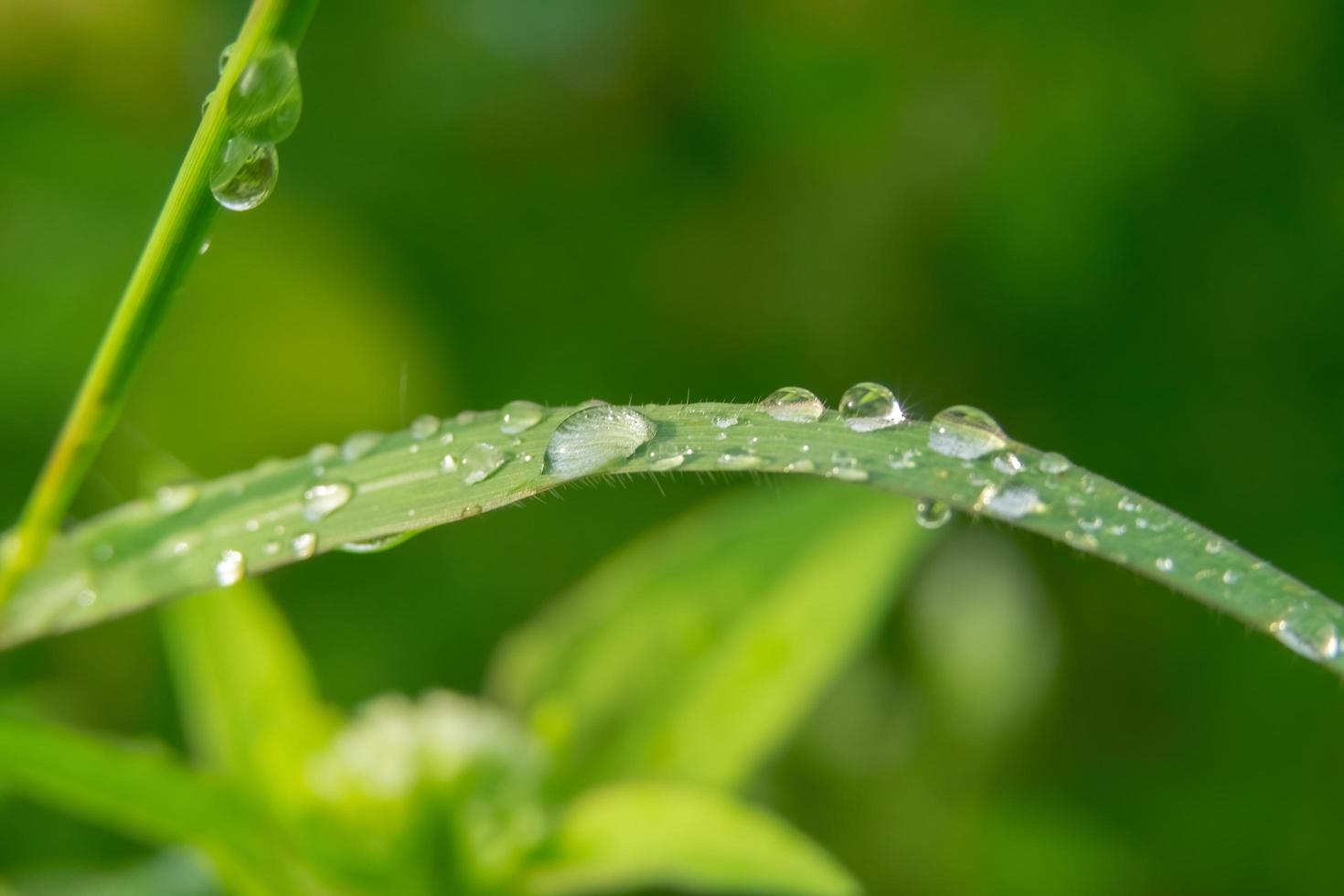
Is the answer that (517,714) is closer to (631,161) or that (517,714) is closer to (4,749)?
(4,749)

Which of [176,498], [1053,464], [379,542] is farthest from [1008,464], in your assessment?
[176,498]

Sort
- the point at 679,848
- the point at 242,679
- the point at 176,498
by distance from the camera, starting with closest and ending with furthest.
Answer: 1. the point at 176,498
2. the point at 679,848
3. the point at 242,679

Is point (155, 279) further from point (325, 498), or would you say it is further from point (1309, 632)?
point (1309, 632)

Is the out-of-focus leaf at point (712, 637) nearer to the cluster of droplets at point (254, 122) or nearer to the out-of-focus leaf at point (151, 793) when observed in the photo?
the out-of-focus leaf at point (151, 793)

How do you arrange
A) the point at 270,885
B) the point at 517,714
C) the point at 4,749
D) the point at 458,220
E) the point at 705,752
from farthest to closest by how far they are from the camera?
1. the point at 458,220
2. the point at 517,714
3. the point at 705,752
4. the point at 270,885
5. the point at 4,749

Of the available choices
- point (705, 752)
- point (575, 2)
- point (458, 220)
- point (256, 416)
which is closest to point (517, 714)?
point (705, 752)

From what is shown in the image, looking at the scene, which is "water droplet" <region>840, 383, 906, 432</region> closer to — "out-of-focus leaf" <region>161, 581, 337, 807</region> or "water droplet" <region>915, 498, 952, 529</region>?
"water droplet" <region>915, 498, 952, 529</region>
